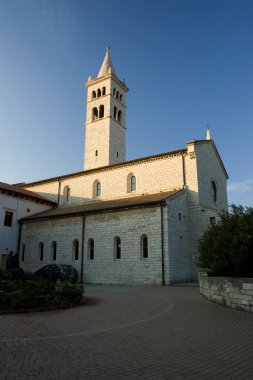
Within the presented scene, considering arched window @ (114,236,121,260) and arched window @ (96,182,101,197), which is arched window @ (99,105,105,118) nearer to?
arched window @ (96,182,101,197)

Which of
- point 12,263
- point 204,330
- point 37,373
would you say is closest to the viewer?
point 37,373

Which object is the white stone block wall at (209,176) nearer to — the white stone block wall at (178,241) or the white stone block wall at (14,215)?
the white stone block wall at (178,241)

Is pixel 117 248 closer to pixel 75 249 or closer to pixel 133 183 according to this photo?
pixel 75 249

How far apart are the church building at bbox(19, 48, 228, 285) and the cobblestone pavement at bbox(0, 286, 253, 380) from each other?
9864 millimetres

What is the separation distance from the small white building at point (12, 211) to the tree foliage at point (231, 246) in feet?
78.7

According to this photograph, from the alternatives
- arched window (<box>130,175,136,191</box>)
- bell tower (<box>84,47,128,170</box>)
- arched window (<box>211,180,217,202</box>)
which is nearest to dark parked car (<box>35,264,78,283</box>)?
arched window (<box>130,175,136,191</box>)

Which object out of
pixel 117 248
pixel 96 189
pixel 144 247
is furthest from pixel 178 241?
pixel 96 189

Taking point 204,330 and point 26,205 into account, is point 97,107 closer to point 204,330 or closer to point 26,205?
point 26,205

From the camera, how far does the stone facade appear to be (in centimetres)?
1084

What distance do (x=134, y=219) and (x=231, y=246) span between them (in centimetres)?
1291

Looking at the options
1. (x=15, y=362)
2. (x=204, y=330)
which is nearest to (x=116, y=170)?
(x=204, y=330)

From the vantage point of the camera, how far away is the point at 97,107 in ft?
164

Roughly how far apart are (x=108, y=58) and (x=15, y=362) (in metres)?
55.4

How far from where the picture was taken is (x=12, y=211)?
1300 inches
